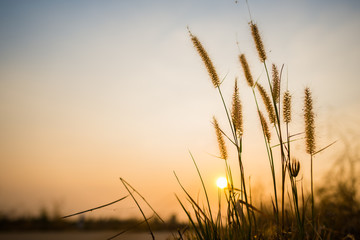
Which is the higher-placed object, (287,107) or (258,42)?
(258,42)

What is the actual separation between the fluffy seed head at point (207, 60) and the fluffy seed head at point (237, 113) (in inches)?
6.8

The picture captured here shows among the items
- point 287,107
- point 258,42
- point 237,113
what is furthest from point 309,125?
point 258,42

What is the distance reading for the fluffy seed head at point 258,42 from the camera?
6.46 ft

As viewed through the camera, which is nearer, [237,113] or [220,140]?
[237,113]

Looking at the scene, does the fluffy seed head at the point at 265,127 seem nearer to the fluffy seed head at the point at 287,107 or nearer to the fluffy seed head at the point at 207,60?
the fluffy seed head at the point at 287,107

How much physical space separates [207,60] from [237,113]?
1.67 ft

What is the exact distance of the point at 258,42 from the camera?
6.55 feet

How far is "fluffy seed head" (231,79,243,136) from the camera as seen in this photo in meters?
1.80

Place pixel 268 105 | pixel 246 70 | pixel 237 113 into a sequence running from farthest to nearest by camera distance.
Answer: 1. pixel 246 70
2. pixel 268 105
3. pixel 237 113


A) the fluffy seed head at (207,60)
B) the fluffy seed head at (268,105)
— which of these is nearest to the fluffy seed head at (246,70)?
the fluffy seed head at (268,105)

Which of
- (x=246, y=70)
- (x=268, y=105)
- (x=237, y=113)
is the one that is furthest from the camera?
(x=246, y=70)

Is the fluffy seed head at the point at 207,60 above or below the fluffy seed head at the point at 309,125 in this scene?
above

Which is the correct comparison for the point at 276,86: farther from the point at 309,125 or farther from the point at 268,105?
the point at 309,125

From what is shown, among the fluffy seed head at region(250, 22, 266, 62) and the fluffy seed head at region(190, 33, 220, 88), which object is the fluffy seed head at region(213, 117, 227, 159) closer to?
the fluffy seed head at region(190, 33, 220, 88)
